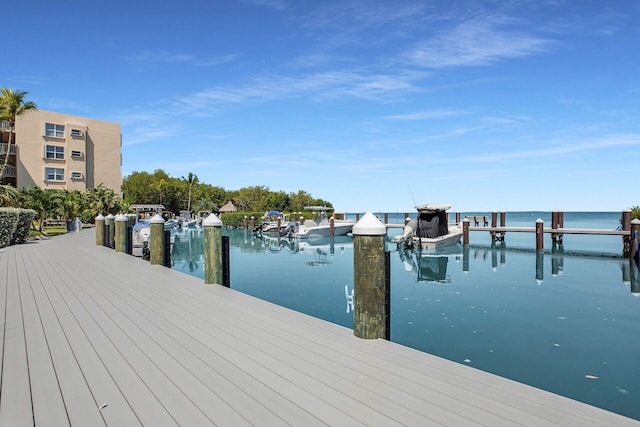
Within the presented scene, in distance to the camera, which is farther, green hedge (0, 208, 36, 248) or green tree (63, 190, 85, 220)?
green tree (63, 190, 85, 220)

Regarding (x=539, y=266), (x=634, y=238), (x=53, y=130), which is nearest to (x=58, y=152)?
(x=53, y=130)

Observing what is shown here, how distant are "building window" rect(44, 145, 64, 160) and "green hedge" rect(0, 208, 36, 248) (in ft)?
82.5

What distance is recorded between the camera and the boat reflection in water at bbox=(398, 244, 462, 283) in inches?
611

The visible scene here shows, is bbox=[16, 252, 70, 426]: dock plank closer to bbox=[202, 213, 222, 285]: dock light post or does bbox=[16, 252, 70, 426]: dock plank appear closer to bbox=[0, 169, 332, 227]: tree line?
bbox=[202, 213, 222, 285]: dock light post

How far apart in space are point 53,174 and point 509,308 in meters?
43.0

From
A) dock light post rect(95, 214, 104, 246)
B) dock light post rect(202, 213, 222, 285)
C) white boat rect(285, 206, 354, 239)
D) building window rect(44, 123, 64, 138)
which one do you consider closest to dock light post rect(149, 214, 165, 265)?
dock light post rect(202, 213, 222, 285)

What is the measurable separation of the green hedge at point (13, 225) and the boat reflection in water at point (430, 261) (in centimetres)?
1587

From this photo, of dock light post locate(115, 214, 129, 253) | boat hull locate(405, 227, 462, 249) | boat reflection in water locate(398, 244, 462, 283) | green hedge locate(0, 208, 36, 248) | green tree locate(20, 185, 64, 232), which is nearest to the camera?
dock light post locate(115, 214, 129, 253)

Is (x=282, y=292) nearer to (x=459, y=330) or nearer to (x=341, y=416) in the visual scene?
(x=459, y=330)

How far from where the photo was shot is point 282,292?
12367 mm

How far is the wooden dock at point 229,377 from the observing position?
105 inches

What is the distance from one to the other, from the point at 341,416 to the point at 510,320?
25.3 feet

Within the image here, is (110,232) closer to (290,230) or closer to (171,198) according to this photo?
(290,230)

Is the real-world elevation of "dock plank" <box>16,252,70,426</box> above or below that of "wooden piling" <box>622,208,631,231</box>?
below
